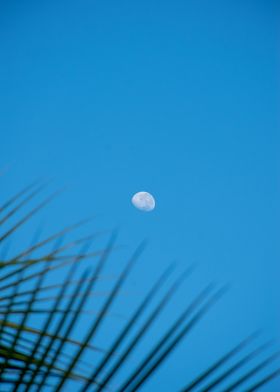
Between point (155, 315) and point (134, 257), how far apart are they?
10 cm

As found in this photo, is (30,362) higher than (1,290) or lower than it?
lower

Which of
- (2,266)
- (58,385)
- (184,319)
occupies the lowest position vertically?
(58,385)

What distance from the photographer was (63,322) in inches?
24.9

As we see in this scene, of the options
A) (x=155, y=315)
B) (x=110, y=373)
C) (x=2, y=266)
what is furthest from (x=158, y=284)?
(x=2, y=266)

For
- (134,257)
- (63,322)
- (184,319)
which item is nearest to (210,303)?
(184,319)

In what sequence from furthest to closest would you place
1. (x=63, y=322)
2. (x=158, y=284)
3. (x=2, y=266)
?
(x=2, y=266) < (x=63, y=322) < (x=158, y=284)

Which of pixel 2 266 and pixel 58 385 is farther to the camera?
pixel 2 266

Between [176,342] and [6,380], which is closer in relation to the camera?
[176,342]

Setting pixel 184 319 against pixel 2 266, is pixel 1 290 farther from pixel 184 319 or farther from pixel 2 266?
pixel 184 319

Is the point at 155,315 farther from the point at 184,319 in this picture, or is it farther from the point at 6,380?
the point at 6,380

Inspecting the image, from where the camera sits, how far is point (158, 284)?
52 centimetres

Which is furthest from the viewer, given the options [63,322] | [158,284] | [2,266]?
[2,266]

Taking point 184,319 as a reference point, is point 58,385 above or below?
below

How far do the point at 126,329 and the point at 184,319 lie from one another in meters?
0.10
